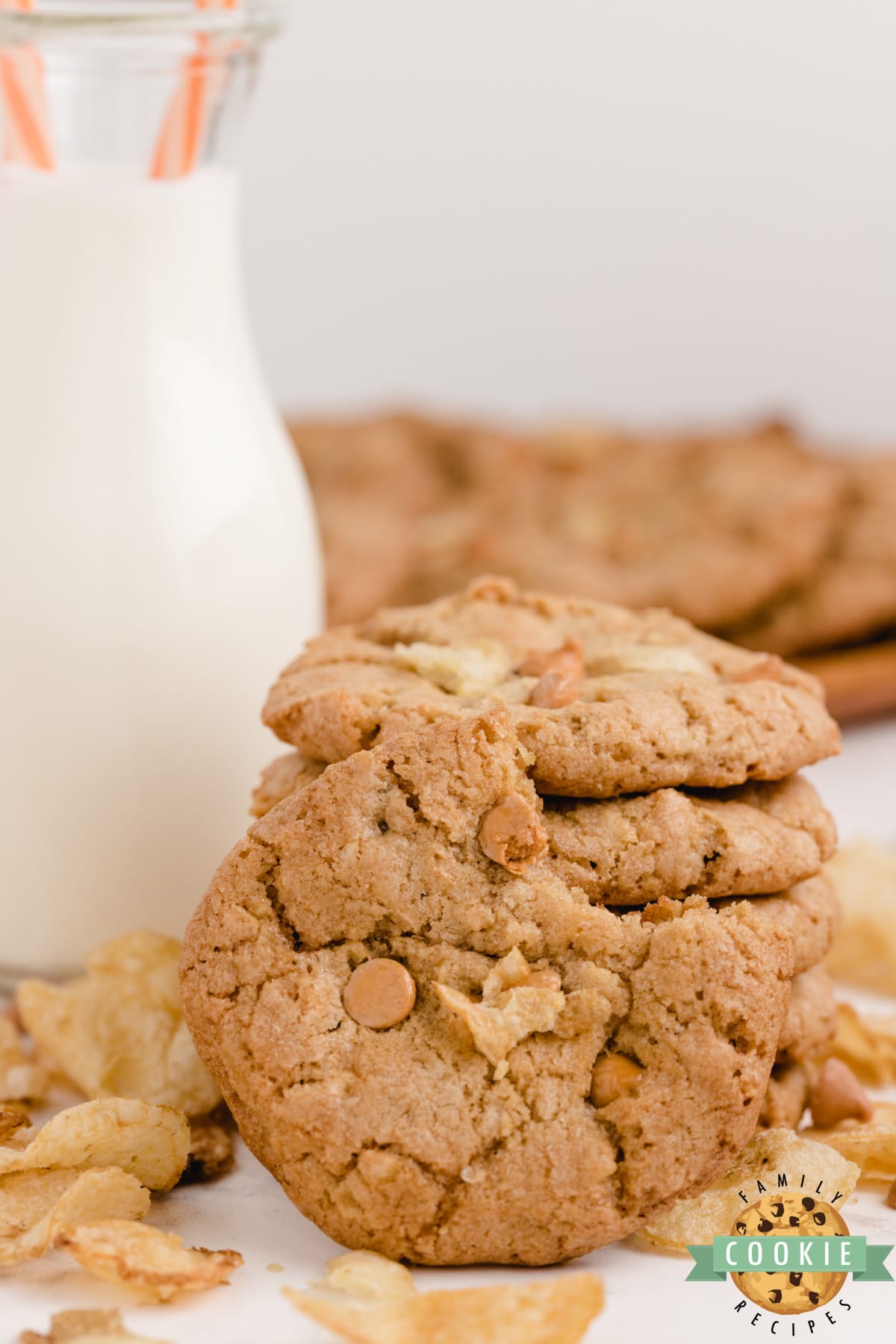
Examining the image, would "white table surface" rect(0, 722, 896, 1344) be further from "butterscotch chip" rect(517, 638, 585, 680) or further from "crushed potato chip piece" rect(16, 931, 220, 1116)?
"butterscotch chip" rect(517, 638, 585, 680)

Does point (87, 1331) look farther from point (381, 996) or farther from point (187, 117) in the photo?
point (187, 117)

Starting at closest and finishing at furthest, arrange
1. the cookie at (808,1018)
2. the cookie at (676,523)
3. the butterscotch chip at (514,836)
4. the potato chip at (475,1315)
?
the potato chip at (475,1315)
the butterscotch chip at (514,836)
the cookie at (808,1018)
the cookie at (676,523)

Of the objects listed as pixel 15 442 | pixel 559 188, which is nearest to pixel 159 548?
pixel 15 442

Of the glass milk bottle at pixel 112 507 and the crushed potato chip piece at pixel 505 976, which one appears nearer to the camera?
the crushed potato chip piece at pixel 505 976

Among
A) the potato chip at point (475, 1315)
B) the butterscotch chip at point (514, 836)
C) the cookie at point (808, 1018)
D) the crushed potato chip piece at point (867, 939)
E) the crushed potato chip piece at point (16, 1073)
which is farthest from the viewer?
the crushed potato chip piece at point (867, 939)

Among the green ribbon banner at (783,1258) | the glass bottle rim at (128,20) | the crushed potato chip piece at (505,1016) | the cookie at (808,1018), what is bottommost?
the green ribbon banner at (783,1258)

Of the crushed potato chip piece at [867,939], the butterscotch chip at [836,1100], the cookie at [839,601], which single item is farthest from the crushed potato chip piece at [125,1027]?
the cookie at [839,601]

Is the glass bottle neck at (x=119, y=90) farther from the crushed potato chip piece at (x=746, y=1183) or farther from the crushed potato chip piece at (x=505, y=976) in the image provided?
the crushed potato chip piece at (x=746, y=1183)
